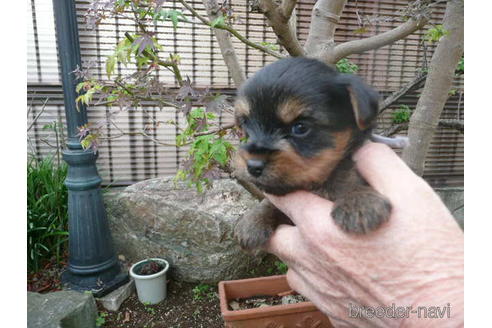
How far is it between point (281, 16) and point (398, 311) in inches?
59.9

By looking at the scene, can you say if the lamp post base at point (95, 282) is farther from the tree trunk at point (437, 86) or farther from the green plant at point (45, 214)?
the tree trunk at point (437, 86)

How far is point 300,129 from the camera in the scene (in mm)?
1612

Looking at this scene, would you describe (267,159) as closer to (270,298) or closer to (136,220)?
(270,298)

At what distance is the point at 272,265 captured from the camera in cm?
431

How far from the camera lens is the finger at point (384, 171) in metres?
1.61

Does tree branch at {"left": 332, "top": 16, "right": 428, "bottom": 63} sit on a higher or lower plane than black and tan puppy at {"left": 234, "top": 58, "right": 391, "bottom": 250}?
higher

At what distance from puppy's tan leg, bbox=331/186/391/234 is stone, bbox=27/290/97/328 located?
258 cm

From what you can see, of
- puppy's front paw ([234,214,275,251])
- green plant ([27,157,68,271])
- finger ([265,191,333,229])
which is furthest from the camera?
green plant ([27,157,68,271])

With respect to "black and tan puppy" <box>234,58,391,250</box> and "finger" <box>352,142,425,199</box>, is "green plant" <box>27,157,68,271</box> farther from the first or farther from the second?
"finger" <box>352,142,425,199</box>

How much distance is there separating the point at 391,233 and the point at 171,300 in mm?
3087

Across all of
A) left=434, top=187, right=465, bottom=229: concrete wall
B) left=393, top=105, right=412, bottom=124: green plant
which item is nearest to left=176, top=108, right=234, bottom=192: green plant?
left=393, top=105, right=412, bottom=124: green plant

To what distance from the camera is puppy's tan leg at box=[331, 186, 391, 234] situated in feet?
5.00

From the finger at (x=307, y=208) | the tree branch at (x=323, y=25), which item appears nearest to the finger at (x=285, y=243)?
the finger at (x=307, y=208)

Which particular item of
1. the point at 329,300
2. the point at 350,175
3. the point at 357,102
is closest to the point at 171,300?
the point at 329,300
